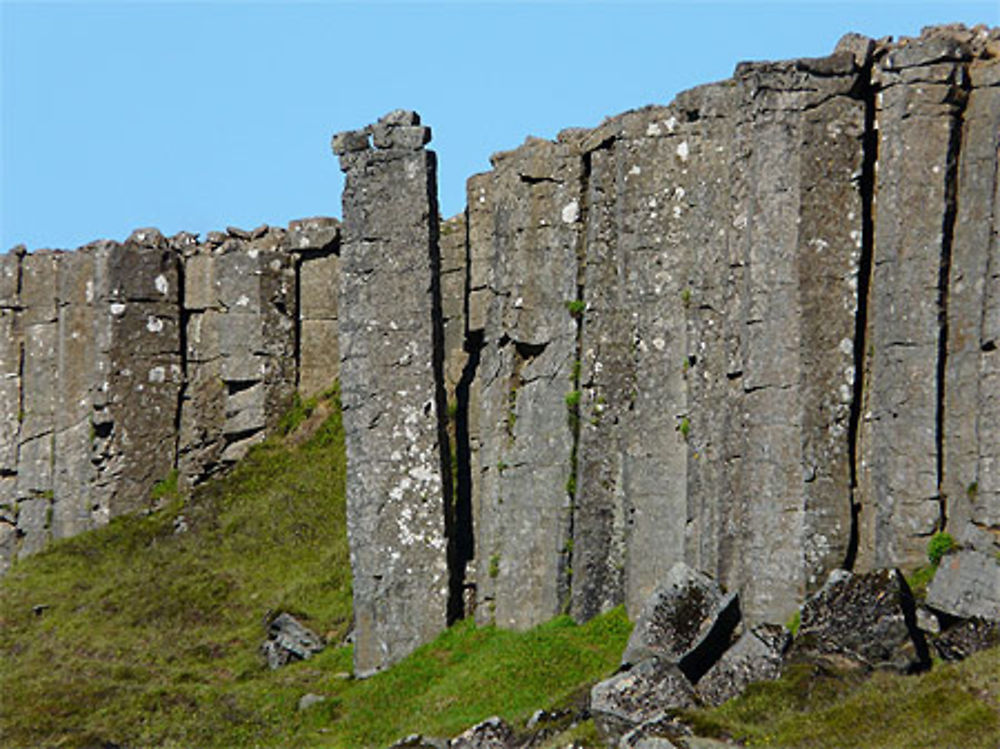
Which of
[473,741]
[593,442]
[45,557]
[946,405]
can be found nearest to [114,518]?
[45,557]

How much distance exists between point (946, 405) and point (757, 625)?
379cm

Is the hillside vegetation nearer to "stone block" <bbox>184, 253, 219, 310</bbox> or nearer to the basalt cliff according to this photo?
the basalt cliff

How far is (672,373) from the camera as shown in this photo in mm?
32656

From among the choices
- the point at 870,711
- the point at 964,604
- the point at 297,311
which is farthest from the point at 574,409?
the point at 297,311

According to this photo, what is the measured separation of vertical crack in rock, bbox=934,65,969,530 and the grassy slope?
19.9 feet

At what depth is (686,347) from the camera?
32.4m

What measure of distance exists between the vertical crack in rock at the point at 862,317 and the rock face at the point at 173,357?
18.1 meters

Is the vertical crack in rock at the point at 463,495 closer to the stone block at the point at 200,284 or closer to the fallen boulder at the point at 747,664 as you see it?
the fallen boulder at the point at 747,664

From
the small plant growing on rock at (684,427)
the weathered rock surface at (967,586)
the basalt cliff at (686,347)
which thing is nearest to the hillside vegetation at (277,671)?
the weathered rock surface at (967,586)

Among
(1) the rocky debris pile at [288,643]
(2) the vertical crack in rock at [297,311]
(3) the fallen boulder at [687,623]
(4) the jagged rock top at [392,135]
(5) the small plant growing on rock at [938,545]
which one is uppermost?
(4) the jagged rock top at [392,135]

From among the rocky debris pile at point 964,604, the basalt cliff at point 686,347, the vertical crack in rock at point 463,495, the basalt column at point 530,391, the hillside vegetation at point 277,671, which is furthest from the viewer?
the vertical crack in rock at point 463,495

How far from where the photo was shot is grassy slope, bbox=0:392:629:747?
32.5 m

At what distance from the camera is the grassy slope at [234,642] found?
107ft

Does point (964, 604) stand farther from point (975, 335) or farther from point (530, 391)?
point (530, 391)
